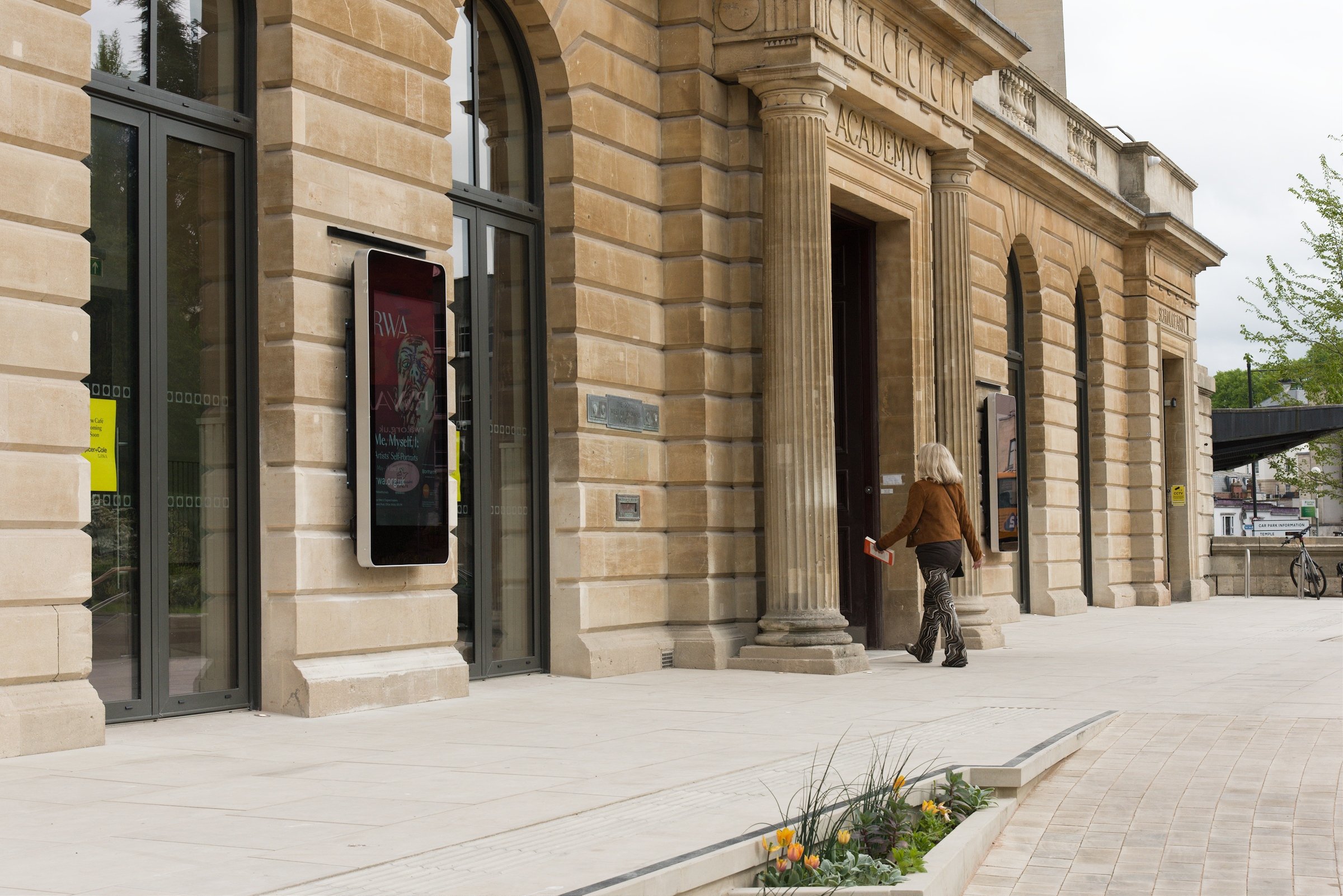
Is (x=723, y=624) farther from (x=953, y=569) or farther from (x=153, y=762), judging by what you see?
(x=153, y=762)

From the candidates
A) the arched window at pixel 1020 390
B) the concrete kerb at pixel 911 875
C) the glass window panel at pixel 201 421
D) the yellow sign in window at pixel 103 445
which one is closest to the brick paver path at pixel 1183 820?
the concrete kerb at pixel 911 875

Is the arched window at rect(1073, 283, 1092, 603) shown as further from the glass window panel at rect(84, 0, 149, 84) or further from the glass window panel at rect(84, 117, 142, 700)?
the glass window panel at rect(84, 117, 142, 700)

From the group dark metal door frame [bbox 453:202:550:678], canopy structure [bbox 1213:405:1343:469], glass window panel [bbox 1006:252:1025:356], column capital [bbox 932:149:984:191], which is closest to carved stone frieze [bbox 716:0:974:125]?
column capital [bbox 932:149:984:191]

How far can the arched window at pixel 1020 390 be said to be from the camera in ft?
80.0

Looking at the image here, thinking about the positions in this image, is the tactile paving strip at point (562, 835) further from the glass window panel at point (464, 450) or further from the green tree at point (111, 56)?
the green tree at point (111, 56)

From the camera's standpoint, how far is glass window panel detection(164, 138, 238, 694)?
31.5 ft

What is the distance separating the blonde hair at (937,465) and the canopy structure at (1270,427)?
22.1m

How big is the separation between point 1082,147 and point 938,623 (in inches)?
583

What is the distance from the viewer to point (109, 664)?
906 cm

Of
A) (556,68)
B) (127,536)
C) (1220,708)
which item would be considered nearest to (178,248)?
(127,536)

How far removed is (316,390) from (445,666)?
2157mm

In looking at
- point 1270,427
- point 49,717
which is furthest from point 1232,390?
point 49,717

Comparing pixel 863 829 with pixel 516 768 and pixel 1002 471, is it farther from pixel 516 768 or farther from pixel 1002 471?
pixel 1002 471

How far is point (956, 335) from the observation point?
17.4m
